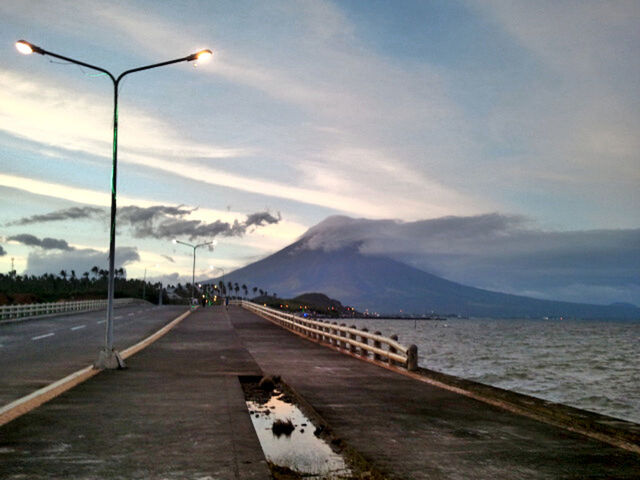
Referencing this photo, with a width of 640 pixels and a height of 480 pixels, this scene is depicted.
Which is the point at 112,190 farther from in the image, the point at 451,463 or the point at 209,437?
the point at 451,463

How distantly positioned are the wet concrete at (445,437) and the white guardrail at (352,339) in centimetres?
335

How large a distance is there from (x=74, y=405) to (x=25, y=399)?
1046 mm


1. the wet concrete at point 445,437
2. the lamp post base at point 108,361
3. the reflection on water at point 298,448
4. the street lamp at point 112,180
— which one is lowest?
the reflection on water at point 298,448

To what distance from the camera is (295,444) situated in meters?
9.38

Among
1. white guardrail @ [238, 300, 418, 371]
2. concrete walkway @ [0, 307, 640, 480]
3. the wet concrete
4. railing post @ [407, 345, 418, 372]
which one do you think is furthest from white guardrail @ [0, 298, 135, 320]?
the wet concrete

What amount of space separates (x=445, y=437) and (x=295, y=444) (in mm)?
2092

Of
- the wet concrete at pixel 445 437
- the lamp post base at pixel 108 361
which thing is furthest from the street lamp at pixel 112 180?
the wet concrete at pixel 445 437

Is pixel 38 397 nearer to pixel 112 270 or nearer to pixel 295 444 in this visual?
pixel 295 444

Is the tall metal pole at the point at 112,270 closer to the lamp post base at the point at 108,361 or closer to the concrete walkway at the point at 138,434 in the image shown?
the lamp post base at the point at 108,361

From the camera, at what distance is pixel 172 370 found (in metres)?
17.8

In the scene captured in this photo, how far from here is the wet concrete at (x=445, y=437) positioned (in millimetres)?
7477

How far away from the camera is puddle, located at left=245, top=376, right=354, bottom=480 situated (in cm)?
770

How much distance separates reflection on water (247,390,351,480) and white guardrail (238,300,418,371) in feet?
23.7

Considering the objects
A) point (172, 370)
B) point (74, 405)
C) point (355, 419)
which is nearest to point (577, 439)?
point (355, 419)
